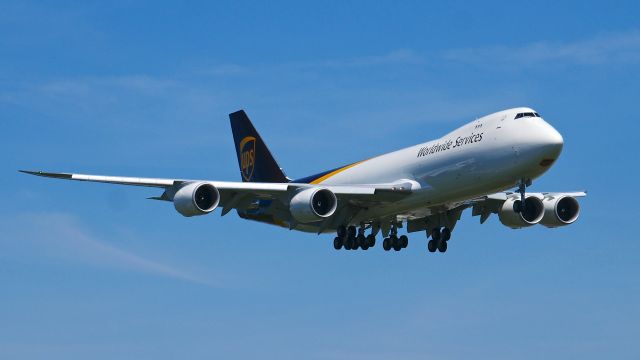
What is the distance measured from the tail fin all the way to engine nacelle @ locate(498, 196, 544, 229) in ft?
42.6

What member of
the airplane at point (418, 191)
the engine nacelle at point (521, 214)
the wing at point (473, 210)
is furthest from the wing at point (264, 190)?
the engine nacelle at point (521, 214)

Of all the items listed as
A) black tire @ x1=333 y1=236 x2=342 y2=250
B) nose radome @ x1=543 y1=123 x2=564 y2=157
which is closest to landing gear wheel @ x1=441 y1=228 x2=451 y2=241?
black tire @ x1=333 y1=236 x2=342 y2=250

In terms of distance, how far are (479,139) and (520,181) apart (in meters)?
2.48

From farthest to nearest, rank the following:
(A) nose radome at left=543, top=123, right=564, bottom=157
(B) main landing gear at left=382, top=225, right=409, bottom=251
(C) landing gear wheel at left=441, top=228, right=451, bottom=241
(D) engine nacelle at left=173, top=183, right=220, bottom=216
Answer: (B) main landing gear at left=382, top=225, right=409, bottom=251, (C) landing gear wheel at left=441, top=228, right=451, bottom=241, (D) engine nacelle at left=173, top=183, right=220, bottom=216, (A) nose radome at left=543, top=123, right=564, bottom=157

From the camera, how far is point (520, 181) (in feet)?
159

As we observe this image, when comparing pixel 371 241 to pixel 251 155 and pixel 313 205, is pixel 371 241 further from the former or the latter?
pixel 251 155

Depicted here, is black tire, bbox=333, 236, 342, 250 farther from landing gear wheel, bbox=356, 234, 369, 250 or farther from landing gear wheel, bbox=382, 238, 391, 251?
landing gear wheel, bbox=382, 238, 391, 251

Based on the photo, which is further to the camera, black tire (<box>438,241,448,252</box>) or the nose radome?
black tire (<box>438,241,448,252</box>)

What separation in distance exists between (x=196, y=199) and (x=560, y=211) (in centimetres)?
1754

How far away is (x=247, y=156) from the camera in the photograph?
6694 cm

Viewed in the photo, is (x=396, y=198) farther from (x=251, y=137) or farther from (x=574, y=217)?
(x=251, y=137)

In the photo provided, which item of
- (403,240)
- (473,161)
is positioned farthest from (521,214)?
(403,240)

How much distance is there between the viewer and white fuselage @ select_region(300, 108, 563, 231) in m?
47.3

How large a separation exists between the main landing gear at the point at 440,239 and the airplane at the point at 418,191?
48 mm
